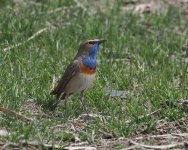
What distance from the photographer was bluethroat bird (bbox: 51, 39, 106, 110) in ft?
27.1

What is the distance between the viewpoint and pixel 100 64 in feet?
33.0

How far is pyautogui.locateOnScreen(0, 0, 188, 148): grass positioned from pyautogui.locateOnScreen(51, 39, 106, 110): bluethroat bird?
0.18 meters

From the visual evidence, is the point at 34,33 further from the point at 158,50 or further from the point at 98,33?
the point at 158,50

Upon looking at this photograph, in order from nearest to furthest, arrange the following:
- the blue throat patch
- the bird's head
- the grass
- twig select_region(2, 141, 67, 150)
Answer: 1. twig select_region(2, 141, 67, 150)
2. the grass
3. the blue throat patch
4. the bird's head

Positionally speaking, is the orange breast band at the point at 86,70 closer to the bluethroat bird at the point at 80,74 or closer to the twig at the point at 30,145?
the bluethroat bird at the point at 80,74

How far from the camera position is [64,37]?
36.1ft

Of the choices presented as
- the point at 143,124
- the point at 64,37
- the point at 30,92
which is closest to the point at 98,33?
the point at 64,37

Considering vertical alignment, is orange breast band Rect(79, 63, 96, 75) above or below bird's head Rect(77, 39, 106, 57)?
below

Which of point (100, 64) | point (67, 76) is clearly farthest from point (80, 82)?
point (100, 64)

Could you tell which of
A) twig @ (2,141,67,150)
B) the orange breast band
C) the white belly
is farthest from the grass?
the orange breast band

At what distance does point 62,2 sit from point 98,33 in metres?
1.43

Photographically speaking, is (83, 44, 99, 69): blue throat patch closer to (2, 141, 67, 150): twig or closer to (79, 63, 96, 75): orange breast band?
(79, 63, 96, 75): orange breast band

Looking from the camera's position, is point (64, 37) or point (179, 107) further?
point (64, 37)

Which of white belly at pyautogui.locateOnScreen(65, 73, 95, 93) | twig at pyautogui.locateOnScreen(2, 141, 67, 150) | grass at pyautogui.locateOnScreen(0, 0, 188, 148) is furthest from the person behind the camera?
white belly at pyautogui.locateOnScreen(65, 73, 95, 93)
